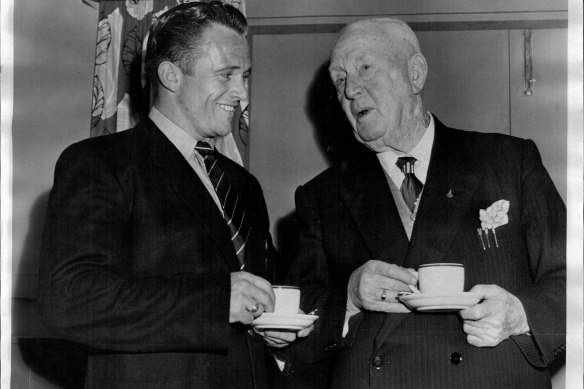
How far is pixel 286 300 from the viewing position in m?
1.42

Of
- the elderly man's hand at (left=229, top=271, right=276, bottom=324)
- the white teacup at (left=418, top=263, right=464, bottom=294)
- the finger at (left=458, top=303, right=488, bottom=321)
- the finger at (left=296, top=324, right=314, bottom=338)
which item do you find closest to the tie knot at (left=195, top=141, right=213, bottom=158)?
the elderly man's hand at (left=229, top=271, right=276, bottom=324)

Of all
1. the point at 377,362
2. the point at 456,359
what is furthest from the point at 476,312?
the point at 377,362

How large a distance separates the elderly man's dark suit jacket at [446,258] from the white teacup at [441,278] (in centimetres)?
14

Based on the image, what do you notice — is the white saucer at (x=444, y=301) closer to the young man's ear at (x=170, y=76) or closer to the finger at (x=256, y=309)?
the finger at (x=256, y=309)

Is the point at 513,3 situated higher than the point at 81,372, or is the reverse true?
the point at 513,3

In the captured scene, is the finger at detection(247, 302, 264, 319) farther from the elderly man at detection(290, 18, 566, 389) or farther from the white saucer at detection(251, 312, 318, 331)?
the elderly man at detection(290, 18, 566, 389)

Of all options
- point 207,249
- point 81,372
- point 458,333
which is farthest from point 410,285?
point 81,372

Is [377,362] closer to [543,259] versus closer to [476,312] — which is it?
[476,312]

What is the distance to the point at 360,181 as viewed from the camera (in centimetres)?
167

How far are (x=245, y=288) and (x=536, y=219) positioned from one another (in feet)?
2.09

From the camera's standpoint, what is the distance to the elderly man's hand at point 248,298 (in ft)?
4.42

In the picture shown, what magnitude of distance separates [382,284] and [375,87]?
0.53 metres

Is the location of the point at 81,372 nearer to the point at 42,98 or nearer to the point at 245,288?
the point at 42,98

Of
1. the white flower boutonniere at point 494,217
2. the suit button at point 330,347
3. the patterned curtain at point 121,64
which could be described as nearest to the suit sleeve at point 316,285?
the suit button at point 330,347
